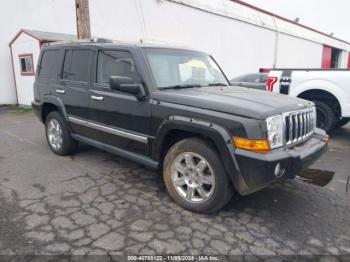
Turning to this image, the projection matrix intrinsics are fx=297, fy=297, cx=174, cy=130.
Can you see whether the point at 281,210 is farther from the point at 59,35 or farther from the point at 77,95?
the point at 59,35

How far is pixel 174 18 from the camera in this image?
1537cm

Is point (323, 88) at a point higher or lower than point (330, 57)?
lower

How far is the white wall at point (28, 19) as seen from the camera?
456 inches

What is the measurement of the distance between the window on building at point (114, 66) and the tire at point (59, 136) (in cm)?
136

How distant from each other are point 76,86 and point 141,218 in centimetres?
239

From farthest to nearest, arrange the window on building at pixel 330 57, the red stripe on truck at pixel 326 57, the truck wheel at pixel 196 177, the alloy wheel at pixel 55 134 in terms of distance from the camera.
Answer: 1. the window on building at pixel 330 57
2. the red stripe on truck at pixel 326 57
3. the alloy wheel at pixel 55 134
4. the truck wheel at pixel 196 177

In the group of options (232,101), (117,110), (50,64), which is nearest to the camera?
(232,101)

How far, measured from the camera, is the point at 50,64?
17.1 ft

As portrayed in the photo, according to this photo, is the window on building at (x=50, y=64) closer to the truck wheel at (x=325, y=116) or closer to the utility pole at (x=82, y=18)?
the utility pole at (x=82, y=18)

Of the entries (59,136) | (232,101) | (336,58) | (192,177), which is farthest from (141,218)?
(336,58)

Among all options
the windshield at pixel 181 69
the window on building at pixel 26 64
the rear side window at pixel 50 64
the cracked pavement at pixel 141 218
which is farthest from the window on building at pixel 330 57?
the rear side window at pixel 50 64

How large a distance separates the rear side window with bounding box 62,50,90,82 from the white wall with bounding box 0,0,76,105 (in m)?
8.11

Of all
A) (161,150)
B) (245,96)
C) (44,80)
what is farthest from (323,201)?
(44,80)

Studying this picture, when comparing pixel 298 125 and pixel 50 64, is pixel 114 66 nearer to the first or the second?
pixel 50 64
